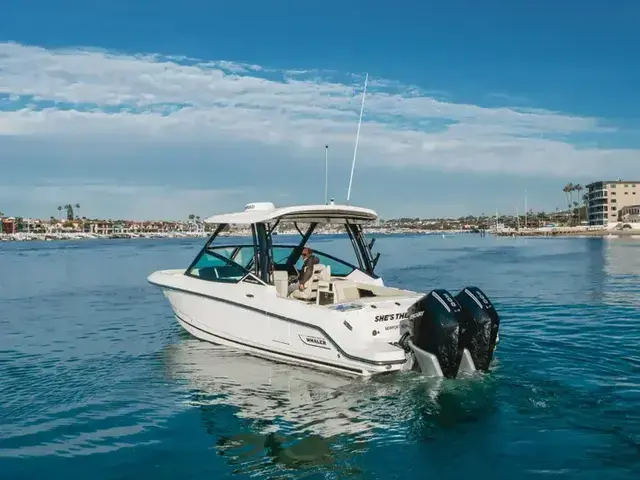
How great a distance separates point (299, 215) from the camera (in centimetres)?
1219

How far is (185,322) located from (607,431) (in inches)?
369

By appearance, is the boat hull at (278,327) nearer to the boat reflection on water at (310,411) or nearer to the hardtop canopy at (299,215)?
the boat reflection on water at (310,411)

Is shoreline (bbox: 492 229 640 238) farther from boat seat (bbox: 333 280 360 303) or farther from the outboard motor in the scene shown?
the outboard motor

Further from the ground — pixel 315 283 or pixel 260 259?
pixel 260 259

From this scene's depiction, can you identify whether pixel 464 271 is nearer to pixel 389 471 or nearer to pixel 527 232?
pixel 389 471

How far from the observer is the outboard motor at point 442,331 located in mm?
8820

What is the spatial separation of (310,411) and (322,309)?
1.96 meters

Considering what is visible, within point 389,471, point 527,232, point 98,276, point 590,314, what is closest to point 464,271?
point 590,314

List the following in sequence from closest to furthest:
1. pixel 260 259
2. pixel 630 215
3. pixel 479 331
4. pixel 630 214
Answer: pixel 479 331 < pixel 260 259 < pixel 630 215 < pixel 630 214

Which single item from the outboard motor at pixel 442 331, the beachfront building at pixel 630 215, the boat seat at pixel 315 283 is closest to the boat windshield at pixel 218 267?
the boat seat at pixel 315 283

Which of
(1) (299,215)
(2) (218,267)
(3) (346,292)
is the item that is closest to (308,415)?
(3) (346,292)

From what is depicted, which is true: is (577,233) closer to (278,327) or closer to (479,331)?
(278,327)

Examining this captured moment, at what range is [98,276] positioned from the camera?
37.8 metres

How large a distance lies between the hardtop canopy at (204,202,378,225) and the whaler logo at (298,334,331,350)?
98.6 inches
